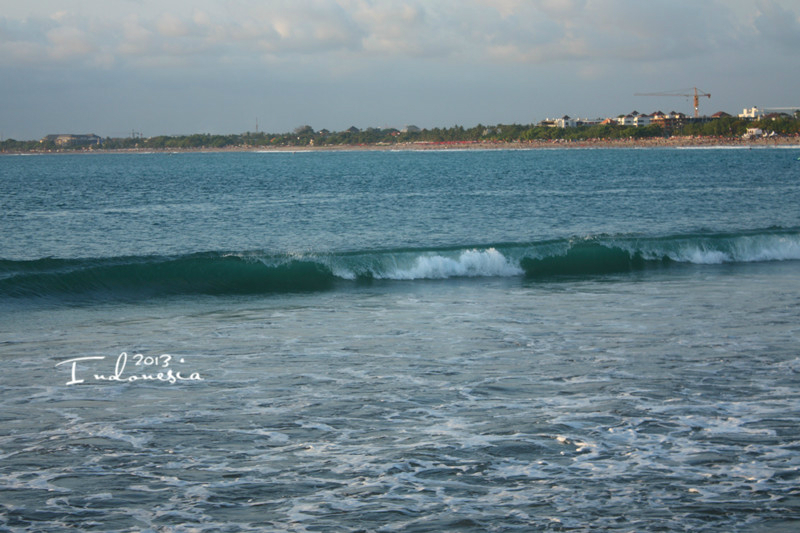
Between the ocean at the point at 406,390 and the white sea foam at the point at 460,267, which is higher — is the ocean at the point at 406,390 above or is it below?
below

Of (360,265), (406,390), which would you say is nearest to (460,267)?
(360,265)

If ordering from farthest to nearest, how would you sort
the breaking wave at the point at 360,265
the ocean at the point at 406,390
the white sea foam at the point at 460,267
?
the white sea foam at the point at 460,267
the breaking wave at the point at 360,265
the ocean at the point at 406,390

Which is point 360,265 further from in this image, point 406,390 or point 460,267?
point 406,390

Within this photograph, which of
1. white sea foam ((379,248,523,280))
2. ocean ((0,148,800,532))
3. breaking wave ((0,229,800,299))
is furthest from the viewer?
white sea foam ((379,248,523,280))

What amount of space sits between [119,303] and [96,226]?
20396 millimetres

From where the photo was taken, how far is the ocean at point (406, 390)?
26.4 ft

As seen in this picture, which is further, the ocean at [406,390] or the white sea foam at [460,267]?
the white sea foam at [460,267]

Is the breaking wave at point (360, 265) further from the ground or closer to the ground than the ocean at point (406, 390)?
further from the ground

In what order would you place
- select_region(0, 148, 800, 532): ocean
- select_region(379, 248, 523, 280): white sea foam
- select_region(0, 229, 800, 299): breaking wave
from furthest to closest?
1. select_region(379, 248, 523, 280): white sea foam
2. select_region(0, 229, 800, 299): breaking wave
3. select_region(0, 148, 800, 532): ocean

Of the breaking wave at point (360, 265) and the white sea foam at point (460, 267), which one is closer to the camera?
the breaking wave at point (360, 265)

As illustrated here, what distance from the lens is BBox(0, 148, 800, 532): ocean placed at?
317 inches

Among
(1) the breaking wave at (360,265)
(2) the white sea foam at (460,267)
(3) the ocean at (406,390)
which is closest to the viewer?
(3) the ocean at (406,390)

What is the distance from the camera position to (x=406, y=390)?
11984mm

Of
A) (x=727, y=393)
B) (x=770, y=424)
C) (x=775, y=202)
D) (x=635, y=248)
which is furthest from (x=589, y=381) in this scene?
(x=775, y=202)
